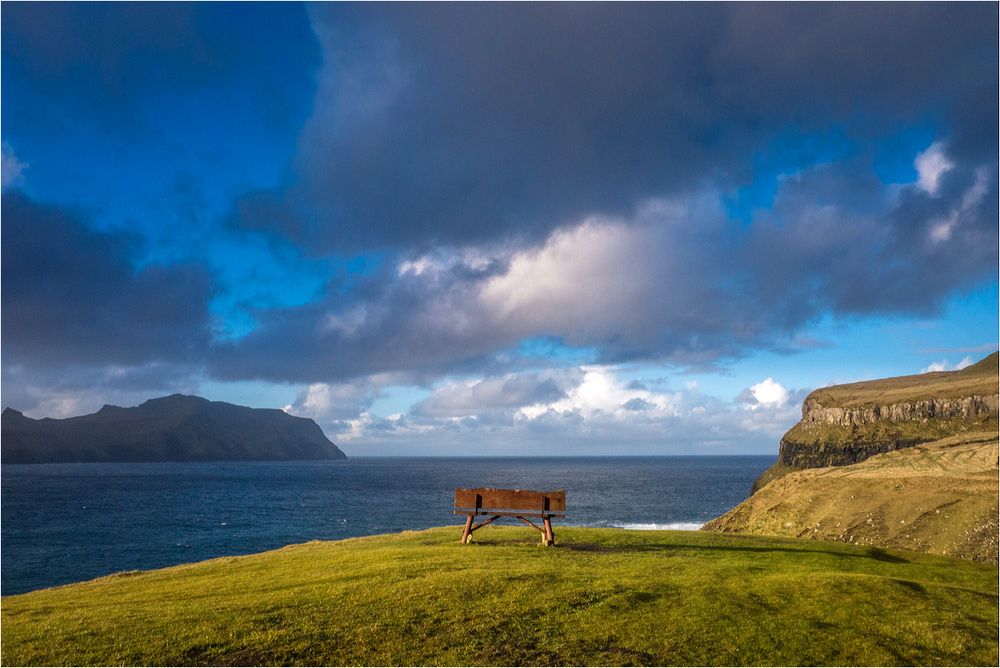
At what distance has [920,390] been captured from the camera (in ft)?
530

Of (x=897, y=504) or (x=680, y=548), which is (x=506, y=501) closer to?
(x=680, y=548)

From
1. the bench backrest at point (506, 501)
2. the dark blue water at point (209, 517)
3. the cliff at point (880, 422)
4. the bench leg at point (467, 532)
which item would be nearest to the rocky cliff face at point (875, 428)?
the cliff at point (880, 422)

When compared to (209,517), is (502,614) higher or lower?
higher

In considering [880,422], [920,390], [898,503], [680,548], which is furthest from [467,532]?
[920,390]

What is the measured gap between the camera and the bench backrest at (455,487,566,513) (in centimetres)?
2516

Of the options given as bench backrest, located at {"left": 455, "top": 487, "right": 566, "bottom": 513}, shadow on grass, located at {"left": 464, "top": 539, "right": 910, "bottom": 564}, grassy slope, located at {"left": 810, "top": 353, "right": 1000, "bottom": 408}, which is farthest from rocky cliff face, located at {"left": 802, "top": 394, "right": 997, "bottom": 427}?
bench backrest, located at {"left": 455, "top": 487, "right": 566, "bottom": 513}

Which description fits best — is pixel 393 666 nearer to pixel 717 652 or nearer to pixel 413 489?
pixel 717 652

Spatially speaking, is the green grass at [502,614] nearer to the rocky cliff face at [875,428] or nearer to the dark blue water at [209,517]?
the dark blue water at [209,517]

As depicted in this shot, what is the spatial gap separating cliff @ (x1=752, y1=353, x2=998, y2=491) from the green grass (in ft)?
384

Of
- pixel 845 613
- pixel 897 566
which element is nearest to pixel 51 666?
pixel 845 613

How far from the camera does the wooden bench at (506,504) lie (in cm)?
2500

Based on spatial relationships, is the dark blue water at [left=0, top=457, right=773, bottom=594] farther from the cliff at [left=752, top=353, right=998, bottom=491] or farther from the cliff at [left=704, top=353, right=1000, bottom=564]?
the cliff at [left=704, top=353, right=1000, bottom=564]

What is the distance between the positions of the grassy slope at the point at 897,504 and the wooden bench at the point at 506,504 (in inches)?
976

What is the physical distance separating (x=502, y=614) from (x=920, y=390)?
187 meters
